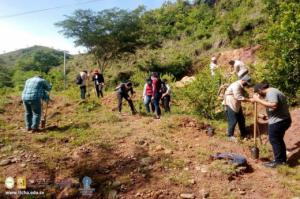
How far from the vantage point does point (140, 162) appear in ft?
19.7

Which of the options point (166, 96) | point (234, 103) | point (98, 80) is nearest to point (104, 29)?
point (98, 80)

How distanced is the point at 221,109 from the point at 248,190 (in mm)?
5189

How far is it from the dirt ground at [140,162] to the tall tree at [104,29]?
676 inches

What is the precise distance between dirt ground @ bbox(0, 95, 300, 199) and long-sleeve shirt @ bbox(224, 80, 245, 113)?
0.78 m

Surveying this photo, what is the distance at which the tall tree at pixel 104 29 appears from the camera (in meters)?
25.2

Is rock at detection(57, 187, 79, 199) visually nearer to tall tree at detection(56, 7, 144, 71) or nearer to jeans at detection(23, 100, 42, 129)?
jeans at detection(23, 100, 42, 129)

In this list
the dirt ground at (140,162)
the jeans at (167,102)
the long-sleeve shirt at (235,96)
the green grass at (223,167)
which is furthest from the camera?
the jeans at (167,102)

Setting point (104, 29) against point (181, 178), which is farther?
point (104, 29)

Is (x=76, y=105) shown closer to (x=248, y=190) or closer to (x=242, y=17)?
(x=248, y=190)

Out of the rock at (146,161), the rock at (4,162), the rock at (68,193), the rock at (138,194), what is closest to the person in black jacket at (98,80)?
the rock at (4,162)

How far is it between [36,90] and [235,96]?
4470mm

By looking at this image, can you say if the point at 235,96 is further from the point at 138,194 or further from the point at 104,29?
the point at 104,29

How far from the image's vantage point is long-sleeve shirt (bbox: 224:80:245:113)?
7.36 metres

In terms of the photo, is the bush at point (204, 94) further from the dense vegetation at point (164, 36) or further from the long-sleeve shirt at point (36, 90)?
the long-sleeve shirt at point (36, 90)
